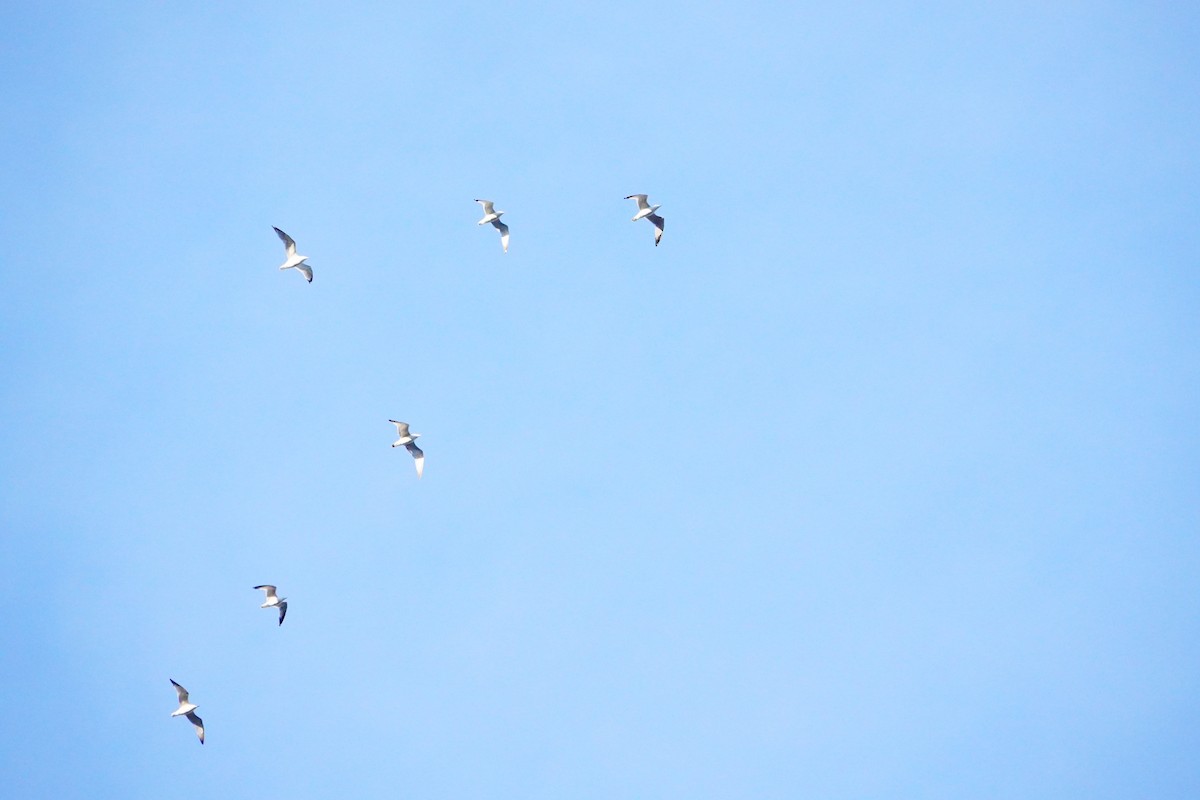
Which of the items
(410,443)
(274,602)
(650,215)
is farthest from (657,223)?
(274,602)

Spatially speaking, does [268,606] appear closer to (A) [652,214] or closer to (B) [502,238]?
(B) [502,238]

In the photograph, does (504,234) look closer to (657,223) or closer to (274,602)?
(657,223)

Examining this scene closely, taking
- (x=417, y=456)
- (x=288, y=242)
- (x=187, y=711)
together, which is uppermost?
(x=288, y=242)

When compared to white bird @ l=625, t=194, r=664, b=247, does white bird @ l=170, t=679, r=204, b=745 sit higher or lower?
lower

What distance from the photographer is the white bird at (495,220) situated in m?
61.5

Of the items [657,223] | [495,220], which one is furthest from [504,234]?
[657,223]

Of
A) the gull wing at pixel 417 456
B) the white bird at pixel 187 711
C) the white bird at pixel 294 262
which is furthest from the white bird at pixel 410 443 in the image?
the white bird at pixel 187 711

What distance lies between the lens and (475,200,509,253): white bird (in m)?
61.5

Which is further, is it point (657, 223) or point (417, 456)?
point (417, 456)

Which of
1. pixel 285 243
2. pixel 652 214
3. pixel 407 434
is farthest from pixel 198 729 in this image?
pixel 652 214

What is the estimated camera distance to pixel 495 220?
61969mm

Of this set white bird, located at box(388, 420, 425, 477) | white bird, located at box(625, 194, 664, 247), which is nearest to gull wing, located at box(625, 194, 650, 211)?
white bird, located at box(625, 194, 664, 247)

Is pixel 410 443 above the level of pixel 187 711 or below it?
above

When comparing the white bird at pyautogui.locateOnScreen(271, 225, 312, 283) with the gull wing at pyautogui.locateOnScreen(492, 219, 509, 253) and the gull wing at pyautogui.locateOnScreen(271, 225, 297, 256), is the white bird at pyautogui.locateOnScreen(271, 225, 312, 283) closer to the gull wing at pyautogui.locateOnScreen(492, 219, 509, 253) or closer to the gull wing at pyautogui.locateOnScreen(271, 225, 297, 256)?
the gull wing at pyautogui.locateOnScreen(271, 225, 297, 256)
